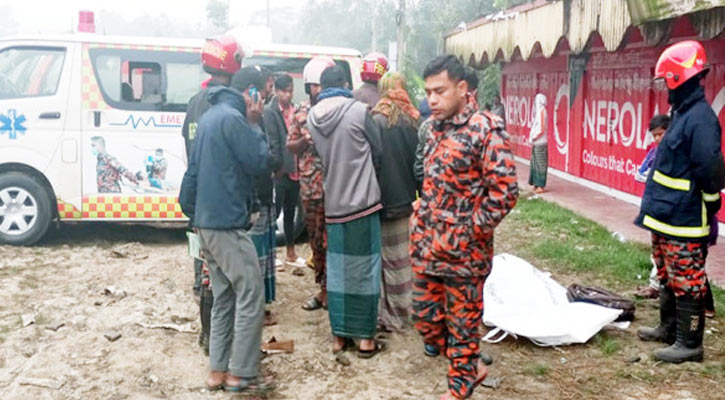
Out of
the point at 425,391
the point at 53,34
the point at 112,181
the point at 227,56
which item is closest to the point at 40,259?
the point at 112,181

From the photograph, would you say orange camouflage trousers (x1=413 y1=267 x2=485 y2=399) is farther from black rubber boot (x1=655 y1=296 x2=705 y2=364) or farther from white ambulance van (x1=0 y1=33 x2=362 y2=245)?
white ambulance van (x1=0 y1=33 x2=362 y2=245)

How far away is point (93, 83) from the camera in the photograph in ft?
24.8

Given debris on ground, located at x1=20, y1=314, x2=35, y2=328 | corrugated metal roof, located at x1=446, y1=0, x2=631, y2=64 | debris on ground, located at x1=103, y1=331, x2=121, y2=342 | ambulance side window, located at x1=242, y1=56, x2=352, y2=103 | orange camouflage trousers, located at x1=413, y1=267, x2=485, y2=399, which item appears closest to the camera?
orange camouflage trousers, located at x1=413, y1=267, x2=485, y2=399

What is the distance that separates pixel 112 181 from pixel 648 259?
504 cm

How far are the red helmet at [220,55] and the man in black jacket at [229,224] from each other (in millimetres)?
247

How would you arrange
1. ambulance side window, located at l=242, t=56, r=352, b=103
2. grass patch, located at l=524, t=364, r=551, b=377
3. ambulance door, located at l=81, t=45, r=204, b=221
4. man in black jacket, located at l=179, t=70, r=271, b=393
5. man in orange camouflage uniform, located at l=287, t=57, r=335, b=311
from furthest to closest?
1. ambulance side window, located at l=242, t=56, r=352, b=103
2. ambulance door, located at l=81, t=45, r=204, b=221
3. man in orange camouflage uniform, located at l=287, t=57, r=335, b=311
4. grass patch, located at l=524, t=364, r=551, b=377
5. man in black jacket, located at l=179, t=70, r=271, b=393

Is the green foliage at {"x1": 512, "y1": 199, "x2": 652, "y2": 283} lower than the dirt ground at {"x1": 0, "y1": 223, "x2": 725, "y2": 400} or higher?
higher

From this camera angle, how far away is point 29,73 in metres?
7.55

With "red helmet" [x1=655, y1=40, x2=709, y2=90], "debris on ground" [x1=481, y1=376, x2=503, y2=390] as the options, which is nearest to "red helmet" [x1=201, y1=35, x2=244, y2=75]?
"debris on ground" [x1=481, y1=376, x2=503, y2=390]

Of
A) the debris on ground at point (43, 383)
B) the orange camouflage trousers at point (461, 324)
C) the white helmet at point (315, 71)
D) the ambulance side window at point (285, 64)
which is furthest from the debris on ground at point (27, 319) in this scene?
the ambulance side window at point (285, 64)

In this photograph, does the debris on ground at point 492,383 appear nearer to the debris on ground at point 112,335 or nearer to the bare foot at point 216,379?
the bare foot at point 216,379

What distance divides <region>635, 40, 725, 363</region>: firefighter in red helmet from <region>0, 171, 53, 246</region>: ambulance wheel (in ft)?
18.2

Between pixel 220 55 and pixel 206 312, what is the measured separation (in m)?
1.51

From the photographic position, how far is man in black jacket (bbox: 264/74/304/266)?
237 inches
